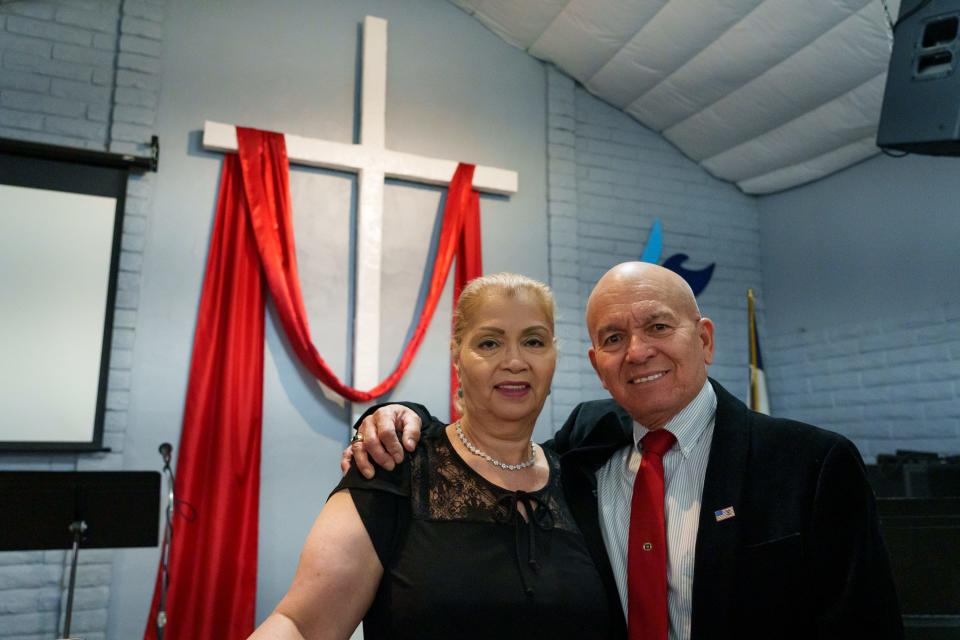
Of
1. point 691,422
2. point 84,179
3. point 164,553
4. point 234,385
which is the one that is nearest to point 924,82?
point 691,422

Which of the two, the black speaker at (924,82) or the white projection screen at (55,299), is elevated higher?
the black speaker at (924,82)

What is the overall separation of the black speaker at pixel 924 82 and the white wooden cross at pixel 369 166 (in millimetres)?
2013

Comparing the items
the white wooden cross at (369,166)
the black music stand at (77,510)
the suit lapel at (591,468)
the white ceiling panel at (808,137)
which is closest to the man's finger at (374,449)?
the suit lapel at (591,468)

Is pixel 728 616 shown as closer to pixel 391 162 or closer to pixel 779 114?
pixel 391 162

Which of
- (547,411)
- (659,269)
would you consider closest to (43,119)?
(547,411)

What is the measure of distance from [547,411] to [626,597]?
2.71m

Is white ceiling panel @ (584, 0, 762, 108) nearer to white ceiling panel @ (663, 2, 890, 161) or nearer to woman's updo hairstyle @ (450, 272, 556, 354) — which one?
white ceiling panel @ (663, 2, 890, 161)

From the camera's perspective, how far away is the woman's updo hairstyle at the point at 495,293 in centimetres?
162

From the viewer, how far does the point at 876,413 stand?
418 centimetres

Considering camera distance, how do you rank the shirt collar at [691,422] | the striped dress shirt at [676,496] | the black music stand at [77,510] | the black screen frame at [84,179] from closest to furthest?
the striped dress shirt at [676,496]
the shirt collar at [691,422]
the black music stand at [77,510]
the black screen frame at [84,179]

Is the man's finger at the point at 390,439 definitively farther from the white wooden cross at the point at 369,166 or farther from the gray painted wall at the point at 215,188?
the gray painted wall at the point at 215,188

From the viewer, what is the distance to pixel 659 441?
60.3 inches

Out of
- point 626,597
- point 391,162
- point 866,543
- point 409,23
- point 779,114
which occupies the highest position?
point 409,23

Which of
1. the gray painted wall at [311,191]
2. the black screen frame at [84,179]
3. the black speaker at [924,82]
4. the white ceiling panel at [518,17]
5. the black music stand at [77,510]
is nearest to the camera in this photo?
the black speaker at [924,82]
